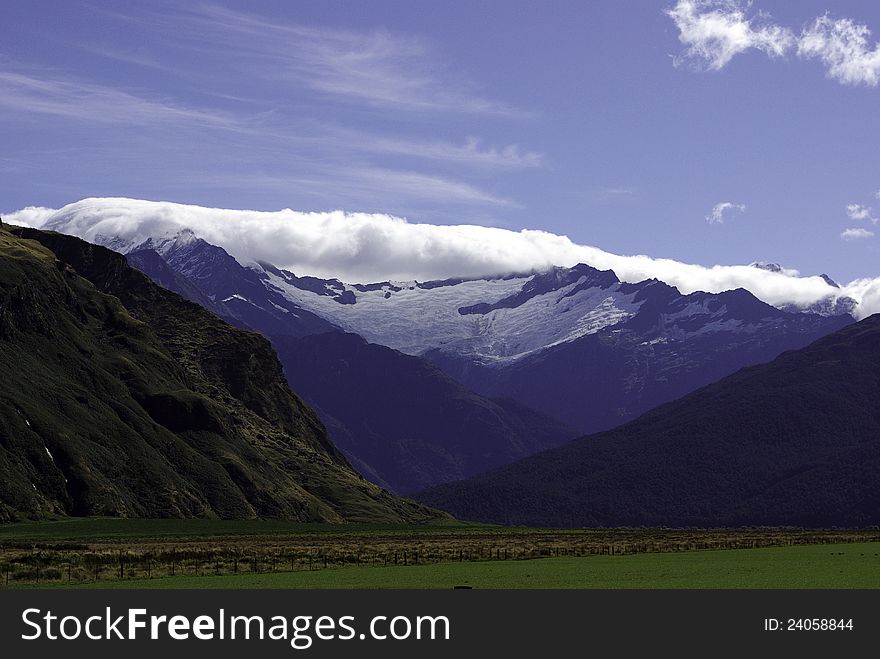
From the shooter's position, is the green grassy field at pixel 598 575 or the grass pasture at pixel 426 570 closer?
the green grassy field at pixel 598 575

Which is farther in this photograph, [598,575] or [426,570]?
[426,570]

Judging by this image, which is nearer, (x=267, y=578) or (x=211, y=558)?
(x=267, y=578)

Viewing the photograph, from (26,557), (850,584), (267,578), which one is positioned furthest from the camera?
(26,557)

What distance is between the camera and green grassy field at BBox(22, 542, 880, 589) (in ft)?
226

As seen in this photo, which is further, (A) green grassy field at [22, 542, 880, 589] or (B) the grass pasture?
(B) the grass pasture

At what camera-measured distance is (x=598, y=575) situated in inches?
3115

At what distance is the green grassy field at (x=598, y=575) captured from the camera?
68.8m

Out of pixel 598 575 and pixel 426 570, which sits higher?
pixel 598 575

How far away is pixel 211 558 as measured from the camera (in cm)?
11006
